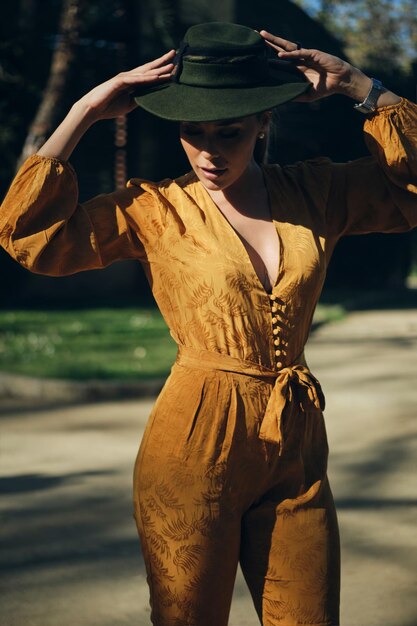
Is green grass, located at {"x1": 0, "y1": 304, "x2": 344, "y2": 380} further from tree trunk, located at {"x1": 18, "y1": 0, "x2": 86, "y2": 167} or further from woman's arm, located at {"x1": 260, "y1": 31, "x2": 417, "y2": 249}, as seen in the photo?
woman's arm, located at {"x1": 260, "y1": 31, "x2": 417, "y2": 249}

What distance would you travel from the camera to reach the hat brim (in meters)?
2.71

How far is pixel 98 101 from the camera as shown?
284 cm

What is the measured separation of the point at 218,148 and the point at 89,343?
10078mm

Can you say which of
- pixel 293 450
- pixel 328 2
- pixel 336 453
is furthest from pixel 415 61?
pixel 328 2

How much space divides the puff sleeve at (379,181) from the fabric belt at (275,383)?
41cm

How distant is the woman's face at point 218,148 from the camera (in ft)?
9.16

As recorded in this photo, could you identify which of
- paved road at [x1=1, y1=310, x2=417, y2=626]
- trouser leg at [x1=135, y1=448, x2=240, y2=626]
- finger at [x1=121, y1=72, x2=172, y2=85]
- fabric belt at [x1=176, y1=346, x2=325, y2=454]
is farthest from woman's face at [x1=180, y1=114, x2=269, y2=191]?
paved road at [x1=1, y1=310, x2=417, y2=626]

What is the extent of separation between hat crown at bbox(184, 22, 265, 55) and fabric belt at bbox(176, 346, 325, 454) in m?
0.74

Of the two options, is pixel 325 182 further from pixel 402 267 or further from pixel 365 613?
pixel 402 267

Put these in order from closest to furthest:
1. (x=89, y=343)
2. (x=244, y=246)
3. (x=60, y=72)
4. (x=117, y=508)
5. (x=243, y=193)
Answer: (x=244, y=246) < (x=243, y=193) < (x=117, y=508) < (x=89, y=343) < (x=60, y=72)

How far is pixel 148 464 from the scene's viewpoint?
9.37ft

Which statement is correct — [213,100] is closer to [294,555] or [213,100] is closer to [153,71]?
[153,71]

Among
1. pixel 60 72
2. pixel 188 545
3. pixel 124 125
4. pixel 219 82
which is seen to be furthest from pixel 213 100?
pixel 124 125

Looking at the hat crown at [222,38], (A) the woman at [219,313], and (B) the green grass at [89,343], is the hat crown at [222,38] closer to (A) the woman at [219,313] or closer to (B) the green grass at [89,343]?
(A) the woman at [219,313]
